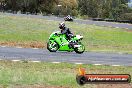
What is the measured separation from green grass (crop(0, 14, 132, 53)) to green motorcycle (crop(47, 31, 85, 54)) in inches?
308

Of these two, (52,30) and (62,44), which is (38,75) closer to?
(62,44)

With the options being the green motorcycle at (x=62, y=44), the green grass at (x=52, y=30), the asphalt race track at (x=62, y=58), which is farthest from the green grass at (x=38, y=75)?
the green grass at (x=52, y=30)

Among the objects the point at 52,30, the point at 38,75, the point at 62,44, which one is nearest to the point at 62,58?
the point at 62,44

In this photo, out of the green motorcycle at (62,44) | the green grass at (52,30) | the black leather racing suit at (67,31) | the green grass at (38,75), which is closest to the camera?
the green grass at (38,75)

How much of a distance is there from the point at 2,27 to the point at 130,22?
28534 mm

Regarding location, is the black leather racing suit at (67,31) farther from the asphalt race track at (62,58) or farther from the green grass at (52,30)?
the green grass at (52,30)

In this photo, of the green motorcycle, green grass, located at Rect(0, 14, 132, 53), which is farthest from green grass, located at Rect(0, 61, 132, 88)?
green grass, located at Rect(0, 14, 132, 53)

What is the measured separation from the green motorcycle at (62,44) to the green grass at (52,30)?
781 cm

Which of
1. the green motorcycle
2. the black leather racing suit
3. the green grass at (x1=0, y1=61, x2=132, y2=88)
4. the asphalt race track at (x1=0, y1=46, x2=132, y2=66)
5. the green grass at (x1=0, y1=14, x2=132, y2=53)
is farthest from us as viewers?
the green grass at (x1=0, y1=14, x2=132, y2=53)

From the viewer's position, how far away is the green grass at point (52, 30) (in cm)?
3722

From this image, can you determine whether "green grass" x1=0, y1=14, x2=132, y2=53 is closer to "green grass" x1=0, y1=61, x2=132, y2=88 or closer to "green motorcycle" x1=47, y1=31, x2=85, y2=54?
"green motorcycle" x1=47, y1=31, x2=85, y2=54

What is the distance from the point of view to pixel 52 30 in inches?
1743

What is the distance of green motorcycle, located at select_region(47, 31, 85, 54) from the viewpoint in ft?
86.2

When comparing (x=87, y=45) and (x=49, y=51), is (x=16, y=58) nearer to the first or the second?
(x=49, y=51)
